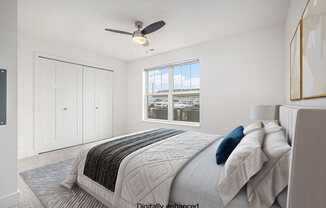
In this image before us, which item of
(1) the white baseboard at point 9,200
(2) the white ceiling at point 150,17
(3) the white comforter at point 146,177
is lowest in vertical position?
(1) the white baseboard at point 9,200

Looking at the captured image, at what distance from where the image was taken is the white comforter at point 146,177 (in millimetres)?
1167

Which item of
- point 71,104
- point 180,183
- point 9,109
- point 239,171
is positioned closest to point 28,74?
point 71,104

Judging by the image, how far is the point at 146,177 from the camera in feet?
4.07

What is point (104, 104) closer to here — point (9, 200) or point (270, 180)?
point (9, 200)

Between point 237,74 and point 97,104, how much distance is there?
3.76m

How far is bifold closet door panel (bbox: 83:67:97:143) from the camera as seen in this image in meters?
4.04

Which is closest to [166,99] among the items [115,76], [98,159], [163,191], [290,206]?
[115,76]

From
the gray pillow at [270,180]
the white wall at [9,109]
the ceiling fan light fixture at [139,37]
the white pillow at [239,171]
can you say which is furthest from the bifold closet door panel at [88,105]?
the gray pillow at [270,180]

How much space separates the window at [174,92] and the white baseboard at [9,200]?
3290 millimetres

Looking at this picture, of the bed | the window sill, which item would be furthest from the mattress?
the window sill

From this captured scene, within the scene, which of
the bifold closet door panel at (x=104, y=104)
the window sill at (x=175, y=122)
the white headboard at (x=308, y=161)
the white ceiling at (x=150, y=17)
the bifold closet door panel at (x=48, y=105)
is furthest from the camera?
the bifold closet door panel at (x=104, y=104)

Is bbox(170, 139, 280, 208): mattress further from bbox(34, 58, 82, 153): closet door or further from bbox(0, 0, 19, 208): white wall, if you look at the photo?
bbox(34, 58, 82, 153): closet door

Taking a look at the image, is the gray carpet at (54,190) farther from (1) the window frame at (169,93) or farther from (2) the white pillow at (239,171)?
(1) the window frame at (169,93)

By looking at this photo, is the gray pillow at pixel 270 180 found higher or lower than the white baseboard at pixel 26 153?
higher
